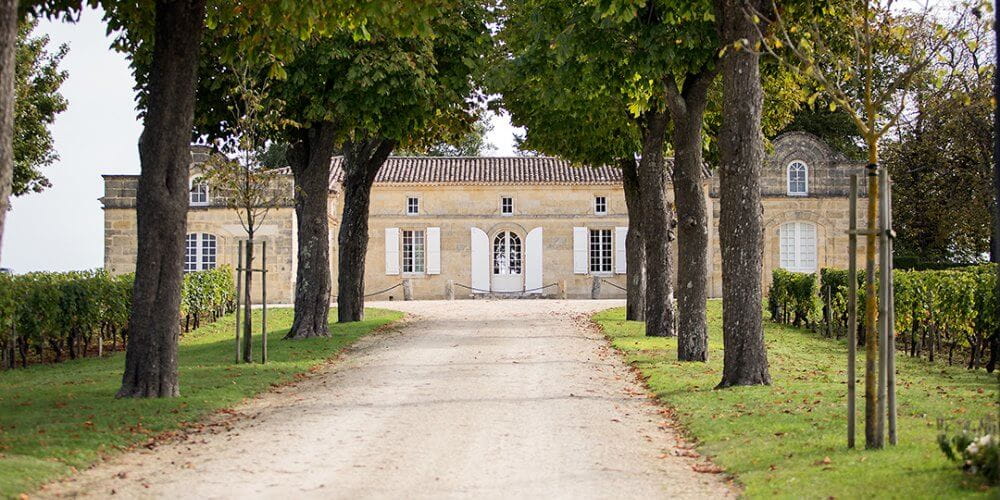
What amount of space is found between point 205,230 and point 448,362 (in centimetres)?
2342

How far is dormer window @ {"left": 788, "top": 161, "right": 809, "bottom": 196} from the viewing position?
38.5 m

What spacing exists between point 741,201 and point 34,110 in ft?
66.0

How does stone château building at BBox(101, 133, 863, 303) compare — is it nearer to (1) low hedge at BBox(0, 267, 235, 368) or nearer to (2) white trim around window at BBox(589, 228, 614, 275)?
(2) white trim around window at BBox(589, 228, 614, 275)

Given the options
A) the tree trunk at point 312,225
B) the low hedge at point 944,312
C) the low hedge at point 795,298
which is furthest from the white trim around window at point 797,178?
the tree trunk at point 312,225

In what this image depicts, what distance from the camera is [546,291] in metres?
39.9

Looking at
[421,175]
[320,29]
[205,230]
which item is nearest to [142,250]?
[320,29]

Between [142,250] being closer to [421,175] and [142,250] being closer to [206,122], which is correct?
[206,122]

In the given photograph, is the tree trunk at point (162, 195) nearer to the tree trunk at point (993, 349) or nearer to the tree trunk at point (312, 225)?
the tree trunk at point (312, 225)

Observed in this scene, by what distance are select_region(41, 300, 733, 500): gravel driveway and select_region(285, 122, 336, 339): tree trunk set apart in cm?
440

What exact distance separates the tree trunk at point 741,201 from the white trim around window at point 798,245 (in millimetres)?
27588

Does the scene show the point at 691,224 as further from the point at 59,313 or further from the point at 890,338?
the point at 59,313

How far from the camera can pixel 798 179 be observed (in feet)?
127

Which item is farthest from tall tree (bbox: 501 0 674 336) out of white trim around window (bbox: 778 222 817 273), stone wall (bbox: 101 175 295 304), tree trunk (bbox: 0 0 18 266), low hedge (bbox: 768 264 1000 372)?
white trim around window (bbox: 778 222 817 273)

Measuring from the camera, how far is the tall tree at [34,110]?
25.2m
